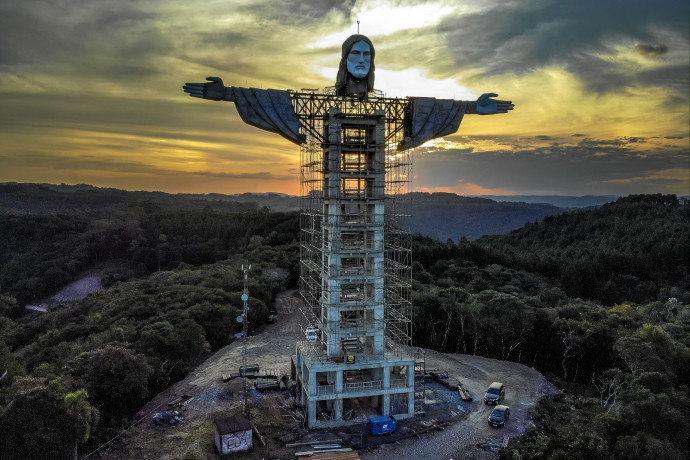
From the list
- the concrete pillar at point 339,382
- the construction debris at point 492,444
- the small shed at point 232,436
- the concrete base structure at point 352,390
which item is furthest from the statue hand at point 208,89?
the construction debris at point 492,444

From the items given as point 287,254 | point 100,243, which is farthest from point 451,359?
point 100,243

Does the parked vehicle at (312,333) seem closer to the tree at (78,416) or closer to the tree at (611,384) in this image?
the tree at (78,416)

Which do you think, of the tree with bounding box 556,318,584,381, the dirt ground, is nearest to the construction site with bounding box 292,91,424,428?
the dirt ground

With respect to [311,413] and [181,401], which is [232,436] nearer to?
[311,413]

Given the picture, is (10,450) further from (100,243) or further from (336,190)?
(100,243)

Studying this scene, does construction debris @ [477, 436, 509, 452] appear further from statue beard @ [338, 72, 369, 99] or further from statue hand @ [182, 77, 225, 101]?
statue hand @ [182, 77, 225, 101]
